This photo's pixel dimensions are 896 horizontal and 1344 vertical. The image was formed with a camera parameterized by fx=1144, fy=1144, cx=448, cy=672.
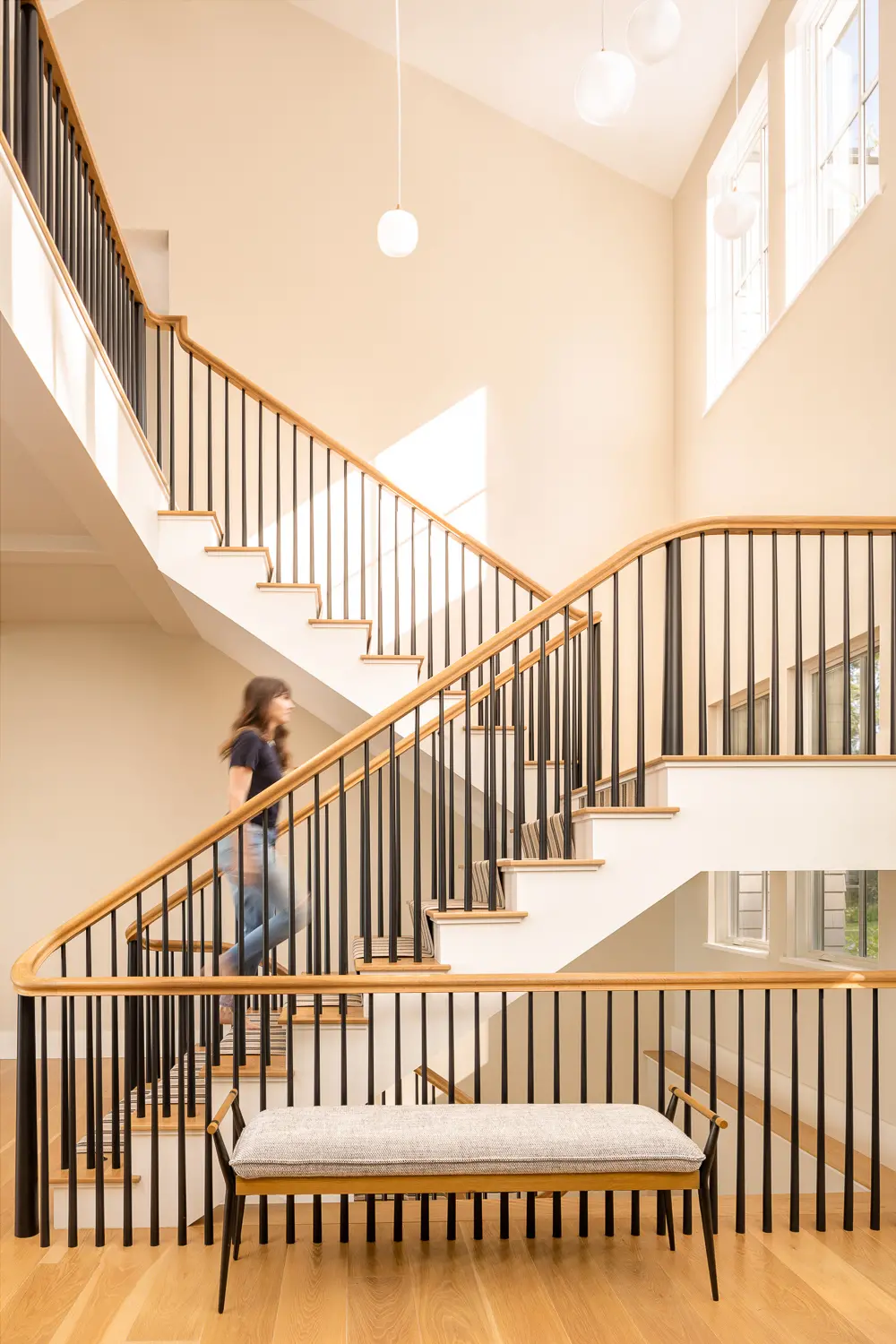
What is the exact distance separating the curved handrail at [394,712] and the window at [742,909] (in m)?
3.03

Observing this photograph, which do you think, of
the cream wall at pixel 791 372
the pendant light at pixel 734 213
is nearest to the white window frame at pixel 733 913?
the cream wall at pixel 791 372

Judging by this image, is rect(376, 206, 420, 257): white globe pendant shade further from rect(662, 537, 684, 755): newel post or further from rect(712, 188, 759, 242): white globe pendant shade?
rect(662, 537, 684, 755): newel post

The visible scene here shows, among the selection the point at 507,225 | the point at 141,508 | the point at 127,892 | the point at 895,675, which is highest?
the point at 507,225

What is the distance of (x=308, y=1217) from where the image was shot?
165 inches

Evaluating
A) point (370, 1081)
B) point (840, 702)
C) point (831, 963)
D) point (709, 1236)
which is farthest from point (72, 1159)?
point (840, 702)

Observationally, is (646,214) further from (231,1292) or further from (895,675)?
(231,1292)

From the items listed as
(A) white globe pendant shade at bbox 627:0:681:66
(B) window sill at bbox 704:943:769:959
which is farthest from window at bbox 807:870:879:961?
(A) white globe pendant shade at bbox 627:0:681:66

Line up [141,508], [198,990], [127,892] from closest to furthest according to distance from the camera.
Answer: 1. [198,990]
2. [127,892]
3. [141,508]

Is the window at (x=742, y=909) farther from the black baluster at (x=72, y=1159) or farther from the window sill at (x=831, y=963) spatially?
the black baluster at (x=72, y=1159)

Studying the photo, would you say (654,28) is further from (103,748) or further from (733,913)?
(103,748)

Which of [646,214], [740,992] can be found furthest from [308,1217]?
[646,214]

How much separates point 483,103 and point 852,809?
6.45 m

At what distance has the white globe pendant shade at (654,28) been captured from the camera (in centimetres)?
417

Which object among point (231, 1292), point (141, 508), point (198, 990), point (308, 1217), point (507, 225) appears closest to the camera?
point (231, 1292)
